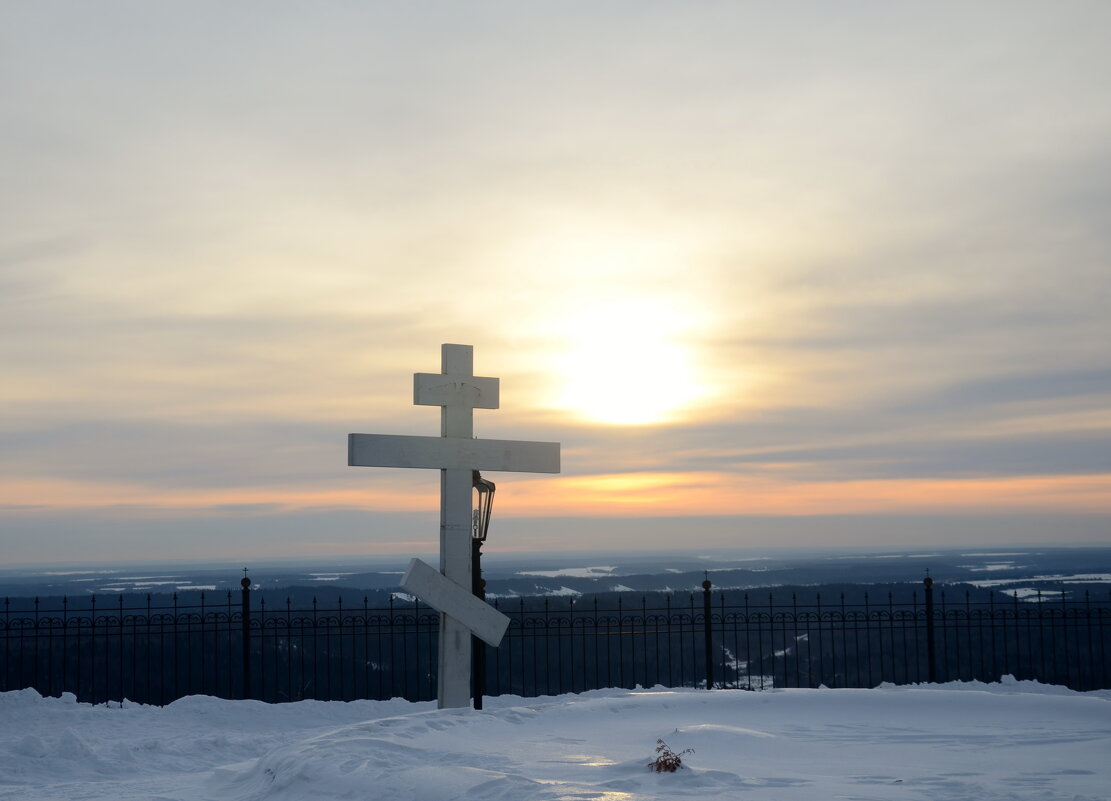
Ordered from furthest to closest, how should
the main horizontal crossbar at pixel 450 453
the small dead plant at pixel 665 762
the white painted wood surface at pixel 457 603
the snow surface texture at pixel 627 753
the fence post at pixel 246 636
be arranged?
the fence post at pixel 246 636 → the main horizontal crossbar at pixel 450 453 → the white painted wood surface at pixel 457 603 → the small dead plant at pixel 665 762 → the snow surface texture at pixel 627 753

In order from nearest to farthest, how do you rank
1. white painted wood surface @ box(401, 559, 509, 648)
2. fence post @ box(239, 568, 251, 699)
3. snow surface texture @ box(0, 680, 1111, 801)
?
snow surface texture @ box(0, 680, 1111, 801), white painted wood surface @ box(401, 559, 509, 648), fence post @ box(239, 568, 251, 699)

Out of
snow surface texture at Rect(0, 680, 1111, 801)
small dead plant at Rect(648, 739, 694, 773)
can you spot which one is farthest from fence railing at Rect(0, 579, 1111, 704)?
small dead plant at Rect(648, 739, 694, 773)

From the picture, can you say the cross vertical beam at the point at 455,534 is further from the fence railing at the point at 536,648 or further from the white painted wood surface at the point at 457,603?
the fence railing at the point at 536,648

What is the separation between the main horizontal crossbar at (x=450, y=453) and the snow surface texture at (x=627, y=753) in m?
3.00

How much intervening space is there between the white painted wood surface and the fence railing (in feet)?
10.8

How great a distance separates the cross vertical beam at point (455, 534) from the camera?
11.7 m

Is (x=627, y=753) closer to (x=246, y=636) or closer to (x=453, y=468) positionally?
(x=453, y=468)

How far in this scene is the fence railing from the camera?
15.5 metres

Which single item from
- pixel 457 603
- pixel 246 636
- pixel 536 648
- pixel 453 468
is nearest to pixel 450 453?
pixel 453 468

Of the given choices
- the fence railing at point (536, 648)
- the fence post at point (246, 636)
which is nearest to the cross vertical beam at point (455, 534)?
the fence railing at point (536, 648)

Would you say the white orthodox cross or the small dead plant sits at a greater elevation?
the white orthodox cross

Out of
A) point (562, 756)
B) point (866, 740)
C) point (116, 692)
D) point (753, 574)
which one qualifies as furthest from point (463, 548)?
point (753, 574)

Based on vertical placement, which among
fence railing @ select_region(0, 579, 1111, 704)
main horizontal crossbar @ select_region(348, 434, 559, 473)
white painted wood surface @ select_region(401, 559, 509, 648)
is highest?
main horizontal crossbar @ select_region(348, 434, 559, 473)

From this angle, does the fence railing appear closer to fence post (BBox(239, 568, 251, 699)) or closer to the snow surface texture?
fence post (BBox(239, 568, 251, 699))
